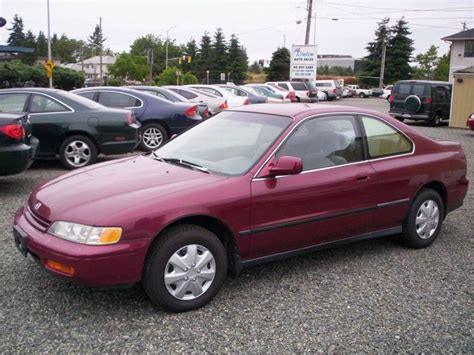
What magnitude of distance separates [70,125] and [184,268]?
5.71m

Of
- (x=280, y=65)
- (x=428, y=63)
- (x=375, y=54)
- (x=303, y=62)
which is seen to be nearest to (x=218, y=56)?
(x=280, y=65)

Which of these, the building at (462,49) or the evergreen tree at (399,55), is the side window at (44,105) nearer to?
the building at (462,49)

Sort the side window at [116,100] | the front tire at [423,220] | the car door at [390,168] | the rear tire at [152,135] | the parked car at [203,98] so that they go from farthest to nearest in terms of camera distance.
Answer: the parked car at [203,98], the rear tire at [152,135], the side window at [116,100], the front tire at [423,220], the car door at [390,168]

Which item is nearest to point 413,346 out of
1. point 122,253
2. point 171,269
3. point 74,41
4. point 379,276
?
point 379,276

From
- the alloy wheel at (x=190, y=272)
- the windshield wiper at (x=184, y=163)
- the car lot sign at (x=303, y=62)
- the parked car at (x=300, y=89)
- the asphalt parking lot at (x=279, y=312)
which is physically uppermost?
the car lot sign at (x=303, y=62)

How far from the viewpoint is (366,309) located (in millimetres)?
3777

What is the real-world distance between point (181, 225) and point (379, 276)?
6.15ft

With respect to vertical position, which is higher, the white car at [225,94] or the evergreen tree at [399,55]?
the evergreen tree at [399,55]

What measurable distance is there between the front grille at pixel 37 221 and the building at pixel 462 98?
18.7 metres

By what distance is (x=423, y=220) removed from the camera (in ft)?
16.8

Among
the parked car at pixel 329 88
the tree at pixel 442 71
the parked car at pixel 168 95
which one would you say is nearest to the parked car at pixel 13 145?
the parked car at pixel 168 95

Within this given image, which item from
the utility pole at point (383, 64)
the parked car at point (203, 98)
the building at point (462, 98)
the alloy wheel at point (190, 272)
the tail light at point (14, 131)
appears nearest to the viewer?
the alloy wheel at point (190, 272)

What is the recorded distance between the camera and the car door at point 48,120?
840 centimetres

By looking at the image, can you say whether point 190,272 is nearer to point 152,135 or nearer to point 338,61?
point 152,135
